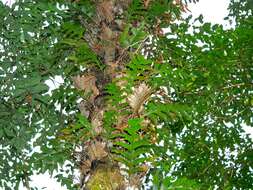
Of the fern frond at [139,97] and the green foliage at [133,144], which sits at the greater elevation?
the fern frond at [139,97]

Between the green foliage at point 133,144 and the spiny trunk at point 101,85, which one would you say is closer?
the green foliage at point 133,144

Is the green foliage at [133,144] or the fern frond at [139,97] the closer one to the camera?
the green foliage at [133,144]

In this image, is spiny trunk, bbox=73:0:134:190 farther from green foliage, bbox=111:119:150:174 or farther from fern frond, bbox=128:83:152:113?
green foliage, bbox=111:119:150:174

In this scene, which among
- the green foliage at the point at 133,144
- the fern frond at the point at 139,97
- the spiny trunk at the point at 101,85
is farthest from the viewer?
the fern frond at the point at 139,97

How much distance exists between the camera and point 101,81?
2.96 meters

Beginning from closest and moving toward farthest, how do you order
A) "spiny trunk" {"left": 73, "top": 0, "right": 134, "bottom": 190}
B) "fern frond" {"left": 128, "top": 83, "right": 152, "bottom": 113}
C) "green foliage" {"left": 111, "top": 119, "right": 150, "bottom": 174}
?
"green foliage" {"left": 111, "top": 119, "right": 150, "bottom": 174}
"spiny trunk" {"left": 73, "top": 0, "right": 134, "bottom": 190}
"fern frond" {"left": 128, "top": 83, "right": 152, "bottom": 113}

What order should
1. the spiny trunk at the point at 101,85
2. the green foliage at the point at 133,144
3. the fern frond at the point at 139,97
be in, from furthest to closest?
the fern frond at the point at 139,97 < the spiny trunk at the point at 101,85 < the green foliage at the point at 133,144

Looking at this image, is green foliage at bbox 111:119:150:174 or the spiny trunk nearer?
green foliage at bbox 111:119:150:174

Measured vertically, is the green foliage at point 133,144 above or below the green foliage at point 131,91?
below

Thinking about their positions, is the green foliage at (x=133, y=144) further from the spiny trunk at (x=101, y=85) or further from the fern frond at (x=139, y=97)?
the fern frond at (x=139, y=97)

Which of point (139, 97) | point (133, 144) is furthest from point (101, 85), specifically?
point (133, 144)

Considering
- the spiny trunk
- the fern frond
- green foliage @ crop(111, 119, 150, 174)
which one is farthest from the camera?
the fern frond

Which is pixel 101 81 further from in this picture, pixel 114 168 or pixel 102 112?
pixel 114 168

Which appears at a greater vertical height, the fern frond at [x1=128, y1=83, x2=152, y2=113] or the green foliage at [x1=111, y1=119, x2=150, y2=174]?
the fern frond at [x1=128, y1=83, x2=152, y2=113]
